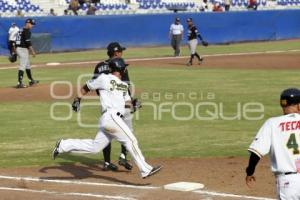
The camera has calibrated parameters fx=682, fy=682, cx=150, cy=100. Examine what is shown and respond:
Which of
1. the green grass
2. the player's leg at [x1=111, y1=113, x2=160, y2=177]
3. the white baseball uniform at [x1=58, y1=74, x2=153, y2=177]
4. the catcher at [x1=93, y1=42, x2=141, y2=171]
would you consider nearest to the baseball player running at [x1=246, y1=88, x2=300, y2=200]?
the player's leg at [x1=111, y1=113, x2=160, y2=177]

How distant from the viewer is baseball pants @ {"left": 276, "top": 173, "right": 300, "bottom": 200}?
6.18m

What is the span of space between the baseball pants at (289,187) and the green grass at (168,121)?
5864 mm

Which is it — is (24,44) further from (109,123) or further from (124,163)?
(109,123)

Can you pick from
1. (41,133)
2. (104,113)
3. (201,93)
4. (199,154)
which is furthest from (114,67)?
(201,93)

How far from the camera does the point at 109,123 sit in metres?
9.75

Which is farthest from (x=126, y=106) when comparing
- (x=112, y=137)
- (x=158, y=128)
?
(x=158, y=128)

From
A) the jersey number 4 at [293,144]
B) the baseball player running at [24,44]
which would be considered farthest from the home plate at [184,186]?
the baseball player running at [24,44]

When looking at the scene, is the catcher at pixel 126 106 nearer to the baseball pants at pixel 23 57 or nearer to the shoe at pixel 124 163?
the shoe at pixel 124 163

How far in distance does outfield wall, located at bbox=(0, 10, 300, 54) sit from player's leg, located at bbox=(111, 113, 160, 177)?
2856cm

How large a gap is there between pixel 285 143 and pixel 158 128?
877cm

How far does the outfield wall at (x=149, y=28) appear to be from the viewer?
39.6 m

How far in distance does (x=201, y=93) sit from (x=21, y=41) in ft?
19.2

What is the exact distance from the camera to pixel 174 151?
496 inches

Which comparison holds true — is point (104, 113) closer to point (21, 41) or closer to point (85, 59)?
point (21, 41)
